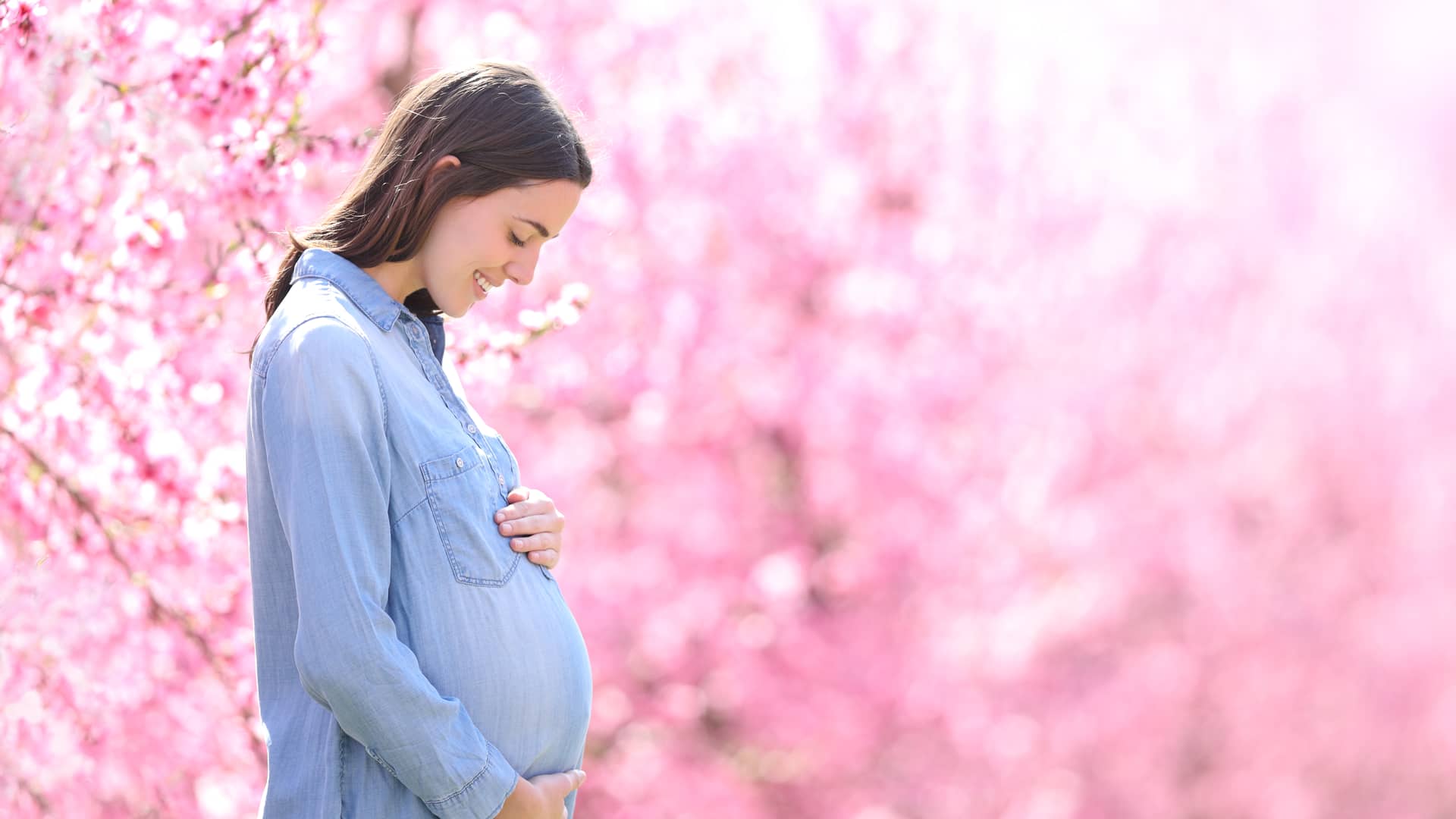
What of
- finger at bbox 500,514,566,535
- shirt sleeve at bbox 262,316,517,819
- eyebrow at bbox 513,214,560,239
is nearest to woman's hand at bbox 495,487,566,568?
finger at bbox 500,514,566,535

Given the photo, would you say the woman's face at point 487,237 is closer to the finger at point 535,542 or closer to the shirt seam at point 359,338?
the shirt seam at point 359,338

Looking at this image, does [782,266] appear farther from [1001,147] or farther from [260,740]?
[260,740]

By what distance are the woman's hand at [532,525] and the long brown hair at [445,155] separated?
0.33 m

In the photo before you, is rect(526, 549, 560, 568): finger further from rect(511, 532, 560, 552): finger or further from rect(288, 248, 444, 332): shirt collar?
rect(288, 248, 444, 332): shirt collar

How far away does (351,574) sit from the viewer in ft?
4.86

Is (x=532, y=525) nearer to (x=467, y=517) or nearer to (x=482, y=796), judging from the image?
(x=467, y=517)

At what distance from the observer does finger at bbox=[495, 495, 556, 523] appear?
1.69 metres

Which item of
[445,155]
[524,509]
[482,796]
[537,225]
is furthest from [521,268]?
[482,796]

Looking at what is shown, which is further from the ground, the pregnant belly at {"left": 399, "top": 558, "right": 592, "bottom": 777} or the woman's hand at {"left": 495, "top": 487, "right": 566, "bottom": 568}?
the woman's hand at {"left": 495, "top": 487, "right": 566, "bottom": 568}

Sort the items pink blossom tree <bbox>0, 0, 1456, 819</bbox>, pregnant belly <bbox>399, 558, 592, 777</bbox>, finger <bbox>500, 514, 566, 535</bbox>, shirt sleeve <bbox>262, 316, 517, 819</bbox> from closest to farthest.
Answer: shirt sleeve <bbox>262, 316, 517, 819</bbox> < pregnant belly <bbox>399, 558, 592, 777</bbox> < finger <bbox>500, 514, 566, 535</bbox> < pink blossom tree <bbox>0, 0, 1456, 819</bbox>

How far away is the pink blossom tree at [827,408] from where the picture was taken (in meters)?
2.51

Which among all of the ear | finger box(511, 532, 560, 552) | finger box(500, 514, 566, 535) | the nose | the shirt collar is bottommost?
finger box(511, 532, 560, 552)

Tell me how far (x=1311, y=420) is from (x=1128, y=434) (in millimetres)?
2374

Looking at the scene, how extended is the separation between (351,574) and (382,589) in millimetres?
43
